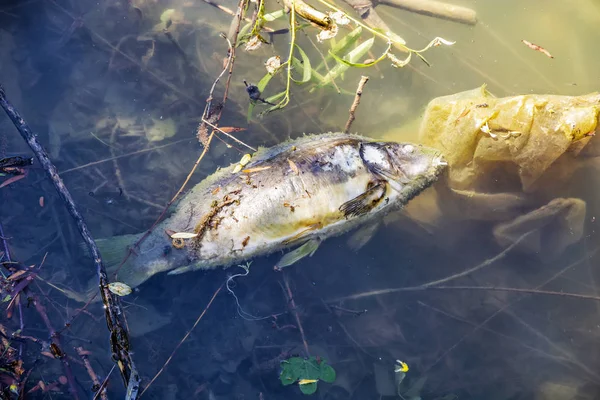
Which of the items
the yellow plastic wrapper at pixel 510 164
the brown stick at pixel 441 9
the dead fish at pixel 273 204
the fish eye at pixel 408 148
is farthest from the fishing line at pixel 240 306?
the brown stick at pixel 441 9

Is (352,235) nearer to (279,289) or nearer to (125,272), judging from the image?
(279,289)

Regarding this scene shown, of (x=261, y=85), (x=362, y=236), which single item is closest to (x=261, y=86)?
(x=261, y=85)

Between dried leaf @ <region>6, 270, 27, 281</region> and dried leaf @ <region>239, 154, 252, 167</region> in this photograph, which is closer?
dried leaf @ <region>239, 154, 252, 167</region>

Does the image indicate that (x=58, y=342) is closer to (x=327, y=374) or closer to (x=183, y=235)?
(x=183, y=235)

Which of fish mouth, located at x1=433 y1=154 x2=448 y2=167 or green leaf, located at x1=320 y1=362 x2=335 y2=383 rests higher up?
fish mouth, located at x1=433 y1=154 x2=448 y2=167

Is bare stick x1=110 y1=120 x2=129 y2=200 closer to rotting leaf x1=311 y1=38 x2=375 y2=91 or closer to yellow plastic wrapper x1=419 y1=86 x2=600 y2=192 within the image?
rotting leaf x1=311 y1=38 x2=375 y2=91

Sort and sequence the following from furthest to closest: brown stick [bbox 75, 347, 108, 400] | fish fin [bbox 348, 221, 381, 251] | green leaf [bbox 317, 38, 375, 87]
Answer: fish fin [bbox 348, 221, 381, 251], brown stick [bbox 75, 347, 108, 400], green leaf [bbox 317, 38, 375, 87]

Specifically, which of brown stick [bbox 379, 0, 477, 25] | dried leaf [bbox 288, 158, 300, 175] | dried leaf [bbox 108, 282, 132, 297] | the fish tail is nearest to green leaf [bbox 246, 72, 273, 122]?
dried leaf [bbox 288, 158, 300, 175]

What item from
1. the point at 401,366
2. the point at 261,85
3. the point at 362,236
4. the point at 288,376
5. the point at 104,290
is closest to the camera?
the point at 104,290
